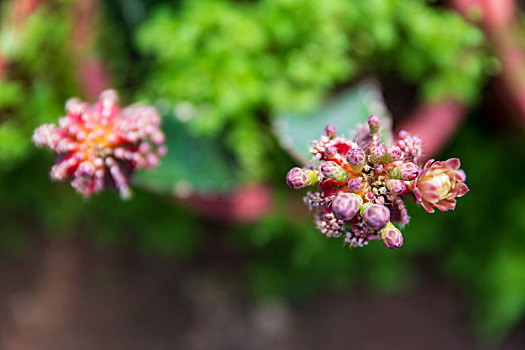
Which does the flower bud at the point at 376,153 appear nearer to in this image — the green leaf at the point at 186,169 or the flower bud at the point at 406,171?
the flower bud at the point at 406,171

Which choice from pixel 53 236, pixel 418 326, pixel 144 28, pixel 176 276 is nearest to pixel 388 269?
pixel 418 326

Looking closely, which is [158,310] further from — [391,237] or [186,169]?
[391,237]

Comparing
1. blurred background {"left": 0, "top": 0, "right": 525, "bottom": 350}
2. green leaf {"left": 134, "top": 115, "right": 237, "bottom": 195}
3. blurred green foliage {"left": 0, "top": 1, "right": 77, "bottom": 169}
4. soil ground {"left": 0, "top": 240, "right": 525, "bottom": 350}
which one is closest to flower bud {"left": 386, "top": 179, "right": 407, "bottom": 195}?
blurred background {"left": 0, "top": 0, "right": 525, "bottom": 350}

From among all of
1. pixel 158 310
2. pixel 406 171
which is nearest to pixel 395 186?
pixel 406 171

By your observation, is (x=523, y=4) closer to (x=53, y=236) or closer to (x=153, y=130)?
(x=153, y=130)

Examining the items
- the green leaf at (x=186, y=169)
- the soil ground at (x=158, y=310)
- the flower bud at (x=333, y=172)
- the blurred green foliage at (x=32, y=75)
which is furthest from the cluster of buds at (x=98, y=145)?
the soil ground at (x=158, y=310)

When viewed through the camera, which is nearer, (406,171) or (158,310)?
(406,171)
